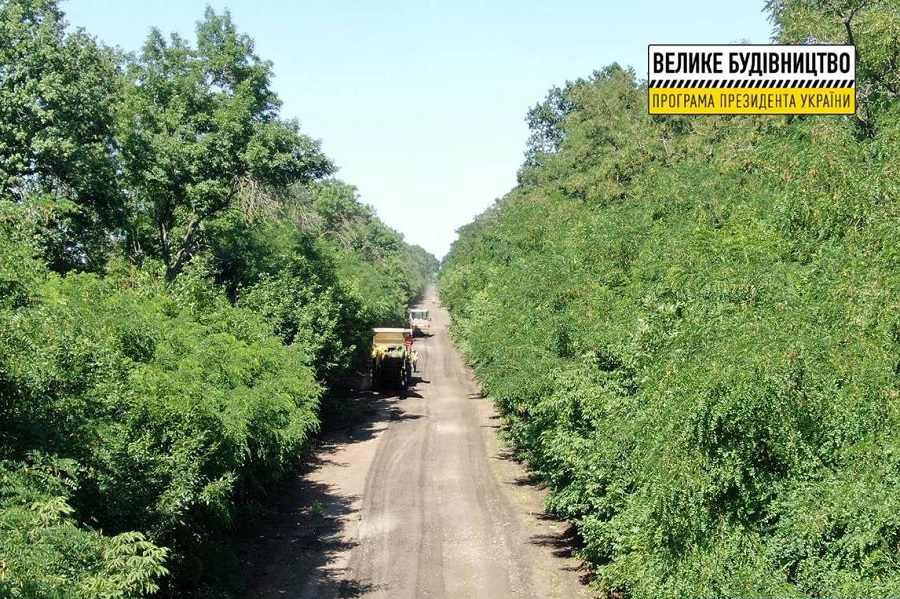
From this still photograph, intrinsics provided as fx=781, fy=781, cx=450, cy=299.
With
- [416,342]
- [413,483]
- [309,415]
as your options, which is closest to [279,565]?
[309,415]

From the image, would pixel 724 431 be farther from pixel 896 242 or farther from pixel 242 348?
pixel 242 348

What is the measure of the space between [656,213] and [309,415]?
1080 centimetres

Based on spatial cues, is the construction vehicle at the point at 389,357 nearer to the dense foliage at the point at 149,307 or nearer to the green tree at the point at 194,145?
the dense foliage at the point at 149,307

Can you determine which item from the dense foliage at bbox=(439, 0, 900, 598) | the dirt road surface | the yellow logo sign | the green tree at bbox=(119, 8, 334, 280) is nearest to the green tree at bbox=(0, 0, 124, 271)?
the green tree at bbox=(119, 8, 334, 280)

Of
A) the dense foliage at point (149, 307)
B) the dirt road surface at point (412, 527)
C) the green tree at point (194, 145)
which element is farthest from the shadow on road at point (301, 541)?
the green tree at point (194, 145)

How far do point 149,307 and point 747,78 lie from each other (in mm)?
13661

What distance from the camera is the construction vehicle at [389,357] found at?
144ft

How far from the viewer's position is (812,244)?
13328mm

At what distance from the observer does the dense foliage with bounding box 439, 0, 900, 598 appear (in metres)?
9.66

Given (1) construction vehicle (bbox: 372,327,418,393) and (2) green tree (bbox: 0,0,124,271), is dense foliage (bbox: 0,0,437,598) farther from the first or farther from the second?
(1) construction vehicle (bbox: 372,327,418,393)

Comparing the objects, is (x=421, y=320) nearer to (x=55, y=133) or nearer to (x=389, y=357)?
(x=389, y=357)

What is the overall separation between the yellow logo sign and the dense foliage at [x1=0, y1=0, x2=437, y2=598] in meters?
10.4

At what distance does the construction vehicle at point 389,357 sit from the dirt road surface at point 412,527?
7488mm

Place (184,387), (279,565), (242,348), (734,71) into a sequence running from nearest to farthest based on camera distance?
(184,387), (734,71), (242,348), (279,565)
